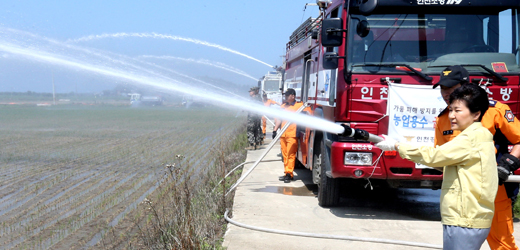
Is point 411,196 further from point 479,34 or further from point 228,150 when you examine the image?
point 228,150

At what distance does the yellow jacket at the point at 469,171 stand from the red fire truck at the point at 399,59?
2838 millimetres

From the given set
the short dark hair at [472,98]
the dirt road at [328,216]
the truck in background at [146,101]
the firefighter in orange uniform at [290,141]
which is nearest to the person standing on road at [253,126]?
the dirt road at [328,216]

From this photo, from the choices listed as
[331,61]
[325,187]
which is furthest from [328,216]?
[331,61]

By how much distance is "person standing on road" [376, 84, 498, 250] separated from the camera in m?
3.16

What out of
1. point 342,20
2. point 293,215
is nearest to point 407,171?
point 293,215

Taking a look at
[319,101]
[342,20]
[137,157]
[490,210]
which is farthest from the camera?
[137,157]

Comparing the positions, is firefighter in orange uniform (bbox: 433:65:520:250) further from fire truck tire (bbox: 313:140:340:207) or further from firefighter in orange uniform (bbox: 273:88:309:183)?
firefighter in orange uniform (bbox: 273:88:309:183)

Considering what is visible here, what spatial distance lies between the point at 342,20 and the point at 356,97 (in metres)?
1.01

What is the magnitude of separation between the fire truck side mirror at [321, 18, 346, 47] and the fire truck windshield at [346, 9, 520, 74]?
0.23 m

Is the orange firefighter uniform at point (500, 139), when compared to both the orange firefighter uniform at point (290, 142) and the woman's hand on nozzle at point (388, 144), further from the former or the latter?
the orange firefighter uniform at point (290, 142)

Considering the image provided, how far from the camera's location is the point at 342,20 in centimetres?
627

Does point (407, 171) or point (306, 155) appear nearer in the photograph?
point (407, 171)

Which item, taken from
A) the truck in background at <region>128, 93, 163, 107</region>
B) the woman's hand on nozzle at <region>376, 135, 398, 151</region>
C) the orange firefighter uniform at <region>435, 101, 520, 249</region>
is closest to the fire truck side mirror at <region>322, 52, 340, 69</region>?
the orange firefighter uniform at <region>435, 101, 520, 249</region>

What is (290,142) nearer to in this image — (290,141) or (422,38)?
(290,141)
